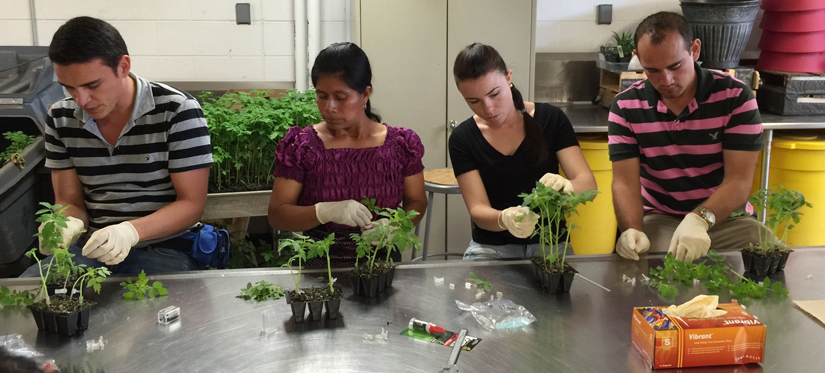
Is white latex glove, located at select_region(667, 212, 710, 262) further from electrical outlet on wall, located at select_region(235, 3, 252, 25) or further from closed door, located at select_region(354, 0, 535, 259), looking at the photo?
electrical outlet on wall, located at select_region(235, 3, 252, 25)

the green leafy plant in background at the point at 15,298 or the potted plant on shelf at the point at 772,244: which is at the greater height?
the potted plant on shelf at the point at 772,244

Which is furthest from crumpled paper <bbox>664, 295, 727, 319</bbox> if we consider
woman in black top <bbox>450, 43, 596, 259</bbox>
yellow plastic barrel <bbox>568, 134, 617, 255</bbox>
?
yellow plastic barrel <bbox>568, 134, 617, 255</bbox>

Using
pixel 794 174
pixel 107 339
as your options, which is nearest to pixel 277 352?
pixel 107 339

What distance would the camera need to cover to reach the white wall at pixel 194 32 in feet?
13.6

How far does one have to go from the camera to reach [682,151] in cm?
255

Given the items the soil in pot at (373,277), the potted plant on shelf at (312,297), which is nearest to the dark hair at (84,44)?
the potted plant on shelf at (312,297)

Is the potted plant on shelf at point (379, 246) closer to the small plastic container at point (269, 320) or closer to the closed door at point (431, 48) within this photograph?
the small plastic container at point (269, 320)

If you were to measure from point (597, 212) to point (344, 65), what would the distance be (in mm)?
2099

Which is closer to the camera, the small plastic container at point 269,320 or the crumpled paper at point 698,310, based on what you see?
the crumpled paper at point 698,310

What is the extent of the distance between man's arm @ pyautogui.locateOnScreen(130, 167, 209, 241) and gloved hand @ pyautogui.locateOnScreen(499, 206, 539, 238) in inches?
39.6

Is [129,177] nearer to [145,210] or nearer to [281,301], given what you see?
[145,210]

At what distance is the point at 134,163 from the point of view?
2316mm

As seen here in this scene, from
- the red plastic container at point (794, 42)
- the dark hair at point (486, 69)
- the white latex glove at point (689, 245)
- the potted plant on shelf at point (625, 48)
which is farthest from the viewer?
the potted plant on shelf at point (625, 48)

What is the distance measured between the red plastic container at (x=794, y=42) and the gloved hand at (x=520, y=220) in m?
2.71
